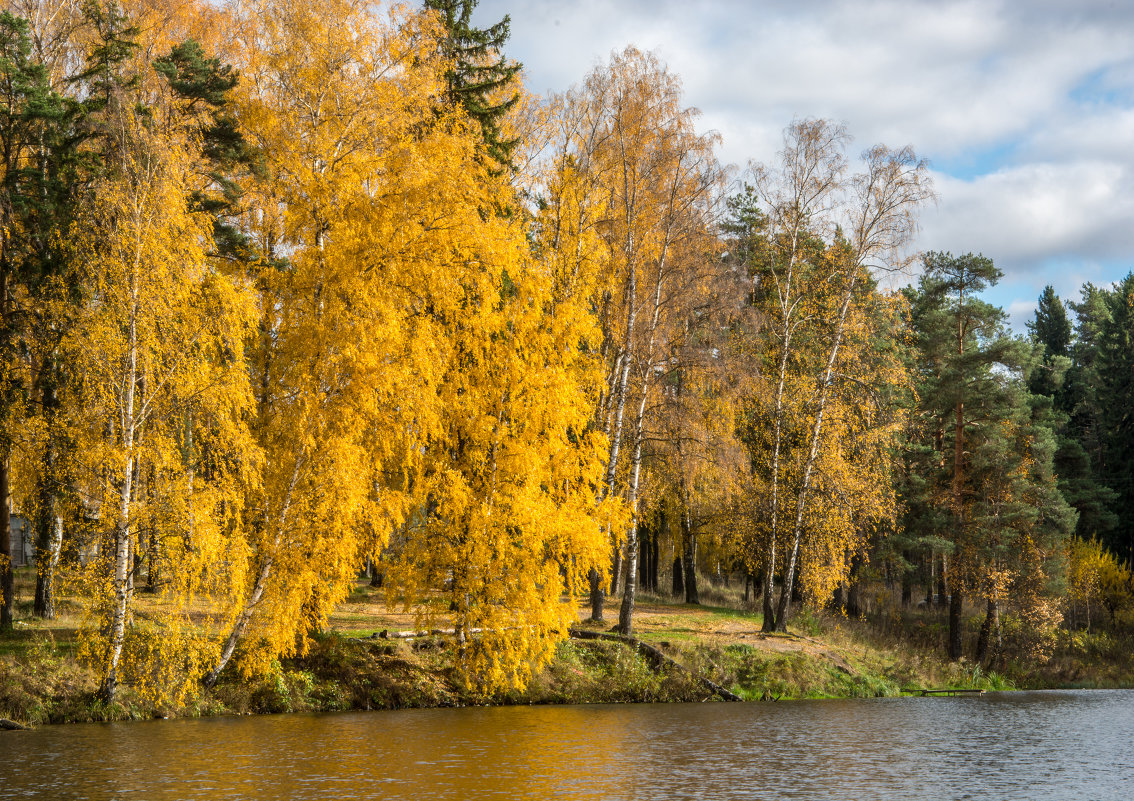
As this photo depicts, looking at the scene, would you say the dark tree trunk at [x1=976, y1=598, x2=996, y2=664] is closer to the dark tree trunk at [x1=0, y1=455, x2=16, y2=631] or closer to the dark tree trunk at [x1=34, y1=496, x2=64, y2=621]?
the dark tree trunk at [x1=34, y1=496, x2=64, y2=621]

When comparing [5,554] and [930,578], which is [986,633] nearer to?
[930,578]

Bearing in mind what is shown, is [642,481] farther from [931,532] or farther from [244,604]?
[244,604]

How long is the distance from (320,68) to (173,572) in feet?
44.8

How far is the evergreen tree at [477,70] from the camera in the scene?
2941cm

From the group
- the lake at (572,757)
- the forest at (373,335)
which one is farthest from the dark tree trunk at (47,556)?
the lake at (572,757)

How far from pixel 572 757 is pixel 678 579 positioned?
3357cm

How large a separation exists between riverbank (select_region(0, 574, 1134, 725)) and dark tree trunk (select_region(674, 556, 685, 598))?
29.3ft

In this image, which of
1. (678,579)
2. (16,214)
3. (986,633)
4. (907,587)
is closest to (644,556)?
(678,579)

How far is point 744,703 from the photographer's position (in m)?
26.6

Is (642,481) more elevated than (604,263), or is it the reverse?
(604,263)

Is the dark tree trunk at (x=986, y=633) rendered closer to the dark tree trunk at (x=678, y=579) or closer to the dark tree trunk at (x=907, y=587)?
the dark tree trunk at (x=907, y=587)

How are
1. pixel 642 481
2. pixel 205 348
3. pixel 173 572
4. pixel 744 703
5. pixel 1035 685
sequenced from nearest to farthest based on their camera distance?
1. pixel 173 572
2. pixel 205 348
3. pixel 744 703
4. pixel 642 481
5. pixel 1035 685

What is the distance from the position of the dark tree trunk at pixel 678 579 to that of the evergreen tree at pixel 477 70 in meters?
25.6

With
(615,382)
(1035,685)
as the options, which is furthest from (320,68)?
(1035,685)
